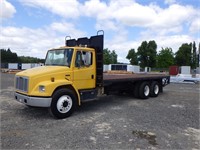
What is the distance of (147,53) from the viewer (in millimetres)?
73500

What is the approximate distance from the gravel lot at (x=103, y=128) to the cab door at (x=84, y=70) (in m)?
1.07

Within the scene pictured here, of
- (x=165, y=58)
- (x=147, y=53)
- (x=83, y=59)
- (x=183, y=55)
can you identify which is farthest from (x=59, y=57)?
(x=183, y=55)

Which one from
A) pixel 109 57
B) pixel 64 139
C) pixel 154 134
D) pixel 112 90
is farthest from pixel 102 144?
pixel 109 57

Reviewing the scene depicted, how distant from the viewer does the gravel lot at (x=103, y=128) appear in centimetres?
478

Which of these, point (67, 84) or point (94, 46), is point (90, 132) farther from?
point (94, 46)

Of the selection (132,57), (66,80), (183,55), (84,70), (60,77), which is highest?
(183,55)

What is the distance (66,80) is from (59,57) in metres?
1.09

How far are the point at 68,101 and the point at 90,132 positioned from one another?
5.71 feet

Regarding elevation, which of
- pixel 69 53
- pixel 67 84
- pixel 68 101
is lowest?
pixel 68 101

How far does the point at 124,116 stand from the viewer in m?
7.17

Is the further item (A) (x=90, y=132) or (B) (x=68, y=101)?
(B) (x=68, y=101)

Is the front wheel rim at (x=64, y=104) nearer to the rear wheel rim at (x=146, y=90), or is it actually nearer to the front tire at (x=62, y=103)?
the front tire at (x=62, y=103)

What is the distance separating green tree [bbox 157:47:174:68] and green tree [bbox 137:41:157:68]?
714cm

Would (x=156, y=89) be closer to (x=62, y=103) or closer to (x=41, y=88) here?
(x=62, y=103)
